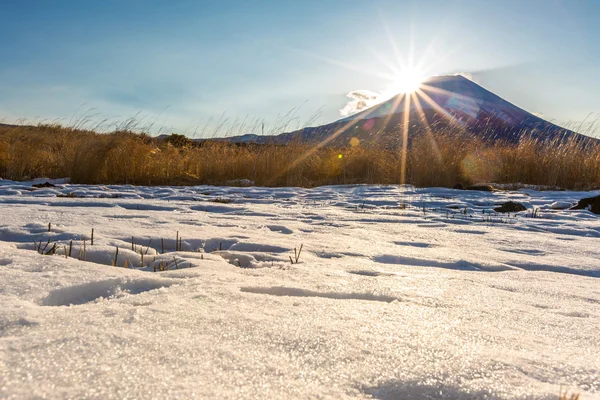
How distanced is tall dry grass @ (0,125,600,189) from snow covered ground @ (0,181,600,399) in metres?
5.88

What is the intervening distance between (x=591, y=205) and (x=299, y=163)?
208 inches

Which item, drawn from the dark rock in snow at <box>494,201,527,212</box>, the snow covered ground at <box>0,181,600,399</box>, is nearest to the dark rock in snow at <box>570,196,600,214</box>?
the dark rock in snow at <box>494,201,527,212</box>

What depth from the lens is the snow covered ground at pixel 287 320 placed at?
25.0 inches

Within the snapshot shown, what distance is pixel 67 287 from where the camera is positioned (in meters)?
1.07

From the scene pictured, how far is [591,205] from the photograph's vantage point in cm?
476

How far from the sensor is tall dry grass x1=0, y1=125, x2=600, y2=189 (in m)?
7.86

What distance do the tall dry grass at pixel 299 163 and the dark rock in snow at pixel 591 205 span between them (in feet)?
11.9

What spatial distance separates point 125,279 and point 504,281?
4.24 ft

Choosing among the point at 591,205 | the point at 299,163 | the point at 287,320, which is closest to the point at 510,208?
the point at 591,205

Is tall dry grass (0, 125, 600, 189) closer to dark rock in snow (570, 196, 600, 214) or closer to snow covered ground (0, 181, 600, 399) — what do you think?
dark rock in snow (570, 196, 600, 214)

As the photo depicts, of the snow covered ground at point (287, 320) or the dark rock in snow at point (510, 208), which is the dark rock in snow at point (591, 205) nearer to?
the dark rock in snow at point (510, 208)

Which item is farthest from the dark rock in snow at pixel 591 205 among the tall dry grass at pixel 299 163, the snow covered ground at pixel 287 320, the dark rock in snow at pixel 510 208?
the tall dry grass at pixel 299 163

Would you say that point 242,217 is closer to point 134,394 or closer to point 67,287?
point 67,287

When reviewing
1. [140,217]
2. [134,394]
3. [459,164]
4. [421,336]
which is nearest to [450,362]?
[421,336]
